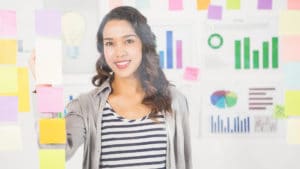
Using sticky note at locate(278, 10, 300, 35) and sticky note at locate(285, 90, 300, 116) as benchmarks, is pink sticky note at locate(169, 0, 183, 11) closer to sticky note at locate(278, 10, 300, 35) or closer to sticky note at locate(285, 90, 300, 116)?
sticky note at locate(278, 10, 300, 35)

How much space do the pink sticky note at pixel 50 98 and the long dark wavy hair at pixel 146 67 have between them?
0.12m

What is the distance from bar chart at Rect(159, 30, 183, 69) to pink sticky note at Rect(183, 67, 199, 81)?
1.0 inches

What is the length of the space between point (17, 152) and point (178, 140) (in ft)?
1.75

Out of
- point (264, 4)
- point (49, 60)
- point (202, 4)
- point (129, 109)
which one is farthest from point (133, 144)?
point (264, 4)

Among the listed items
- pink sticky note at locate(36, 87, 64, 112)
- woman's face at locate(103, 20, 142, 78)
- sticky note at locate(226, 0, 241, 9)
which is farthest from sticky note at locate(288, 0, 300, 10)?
pink sticky note at locate(36, 87, 64, 112)

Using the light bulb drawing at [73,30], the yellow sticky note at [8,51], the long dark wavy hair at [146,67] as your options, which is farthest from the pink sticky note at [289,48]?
the yellow sticky note at [8,51]

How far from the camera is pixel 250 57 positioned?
1121 mm

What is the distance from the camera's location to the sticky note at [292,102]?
113 centimetres

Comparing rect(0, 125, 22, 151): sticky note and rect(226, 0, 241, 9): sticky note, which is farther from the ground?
rect(226, 0, 241, 9): sticky note

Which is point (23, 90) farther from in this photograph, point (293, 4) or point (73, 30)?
point (293, 4)

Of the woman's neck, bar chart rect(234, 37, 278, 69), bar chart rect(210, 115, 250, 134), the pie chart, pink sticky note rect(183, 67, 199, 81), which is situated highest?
bar chart rect(234, 37, 278, 69)

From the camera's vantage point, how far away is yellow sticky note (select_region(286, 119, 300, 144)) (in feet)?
3.73

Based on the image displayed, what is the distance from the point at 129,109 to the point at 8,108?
402 mm

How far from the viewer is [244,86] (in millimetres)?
1128
